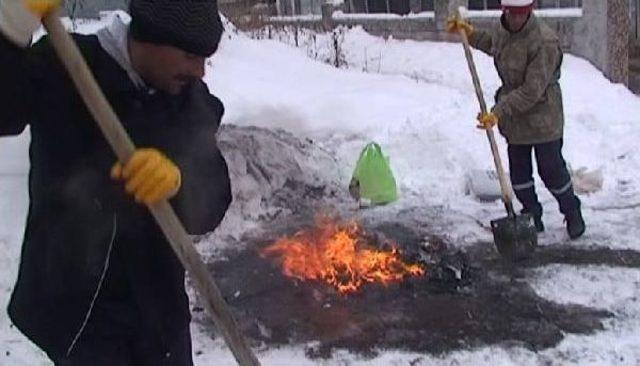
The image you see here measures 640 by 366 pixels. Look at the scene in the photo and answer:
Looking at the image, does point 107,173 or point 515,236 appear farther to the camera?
point 515,236

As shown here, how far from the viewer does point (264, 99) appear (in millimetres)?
8508

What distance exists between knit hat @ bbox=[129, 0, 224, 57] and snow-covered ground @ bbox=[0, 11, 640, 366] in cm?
236

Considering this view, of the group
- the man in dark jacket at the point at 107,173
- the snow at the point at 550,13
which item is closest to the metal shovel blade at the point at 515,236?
the man in dark jacket at the point at 107,173

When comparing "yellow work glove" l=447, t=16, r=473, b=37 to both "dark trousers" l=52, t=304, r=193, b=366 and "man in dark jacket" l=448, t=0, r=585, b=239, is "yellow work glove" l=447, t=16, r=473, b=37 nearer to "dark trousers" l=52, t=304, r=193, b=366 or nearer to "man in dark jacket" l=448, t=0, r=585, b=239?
"man in dark jacket" l=448, t=0, r=585, b=239

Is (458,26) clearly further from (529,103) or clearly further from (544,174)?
(544,174)

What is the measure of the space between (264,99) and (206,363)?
4282 millimetres

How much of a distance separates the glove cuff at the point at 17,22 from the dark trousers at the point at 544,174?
14.0 feet

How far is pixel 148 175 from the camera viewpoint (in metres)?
2.30

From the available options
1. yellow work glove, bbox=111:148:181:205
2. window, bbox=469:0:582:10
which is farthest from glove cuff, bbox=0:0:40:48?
window, bbox=469:0:582:10

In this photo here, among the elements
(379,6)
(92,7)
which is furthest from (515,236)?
(379,6)

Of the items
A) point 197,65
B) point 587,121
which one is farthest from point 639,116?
point 197,65

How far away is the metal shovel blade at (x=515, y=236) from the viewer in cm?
564

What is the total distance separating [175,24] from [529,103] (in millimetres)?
3642

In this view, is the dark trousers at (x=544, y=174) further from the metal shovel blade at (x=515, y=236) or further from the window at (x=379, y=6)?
the window at (x=379, y=6)
